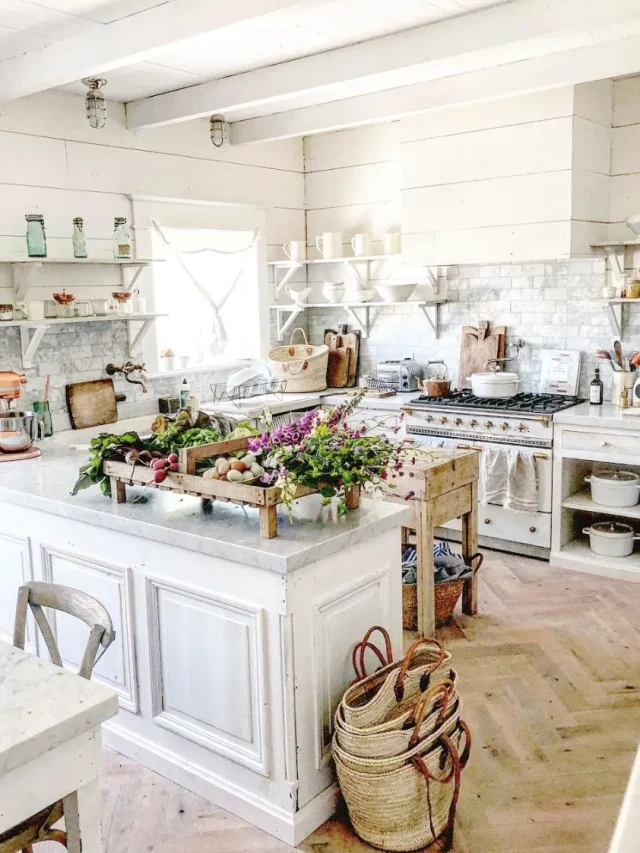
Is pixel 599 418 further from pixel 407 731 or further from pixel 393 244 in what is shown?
pixel 407 731

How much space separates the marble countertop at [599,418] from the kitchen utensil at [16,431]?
115 inches

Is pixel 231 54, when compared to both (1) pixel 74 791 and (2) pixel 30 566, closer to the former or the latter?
(2) pixel 30 566

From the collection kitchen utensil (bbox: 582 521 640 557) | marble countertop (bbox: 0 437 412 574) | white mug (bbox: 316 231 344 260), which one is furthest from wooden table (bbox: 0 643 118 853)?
white mug (bbox: 316 231 344 260)

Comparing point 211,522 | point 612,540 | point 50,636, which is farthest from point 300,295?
point 50,636

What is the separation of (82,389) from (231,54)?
6.83 ft

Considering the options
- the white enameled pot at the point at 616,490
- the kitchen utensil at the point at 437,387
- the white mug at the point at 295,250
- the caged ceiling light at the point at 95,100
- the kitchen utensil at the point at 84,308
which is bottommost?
the white enameled pot at the point at 616,490

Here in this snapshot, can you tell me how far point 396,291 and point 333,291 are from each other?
0.55 m

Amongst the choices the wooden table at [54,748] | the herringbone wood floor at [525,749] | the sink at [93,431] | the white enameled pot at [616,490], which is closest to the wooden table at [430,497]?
the herringbone wood floor at [525,749]

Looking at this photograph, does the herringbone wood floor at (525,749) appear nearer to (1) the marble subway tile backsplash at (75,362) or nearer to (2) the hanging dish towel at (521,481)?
(2) the hanging dish towel at (521,481)

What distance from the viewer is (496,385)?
17.3ft

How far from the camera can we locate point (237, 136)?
5.71 m

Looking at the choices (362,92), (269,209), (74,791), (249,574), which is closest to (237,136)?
(269,209)

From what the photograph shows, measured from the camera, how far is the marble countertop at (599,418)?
4551 millimetres

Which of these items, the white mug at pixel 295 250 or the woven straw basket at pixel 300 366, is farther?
the white mug at pixel 295 250
